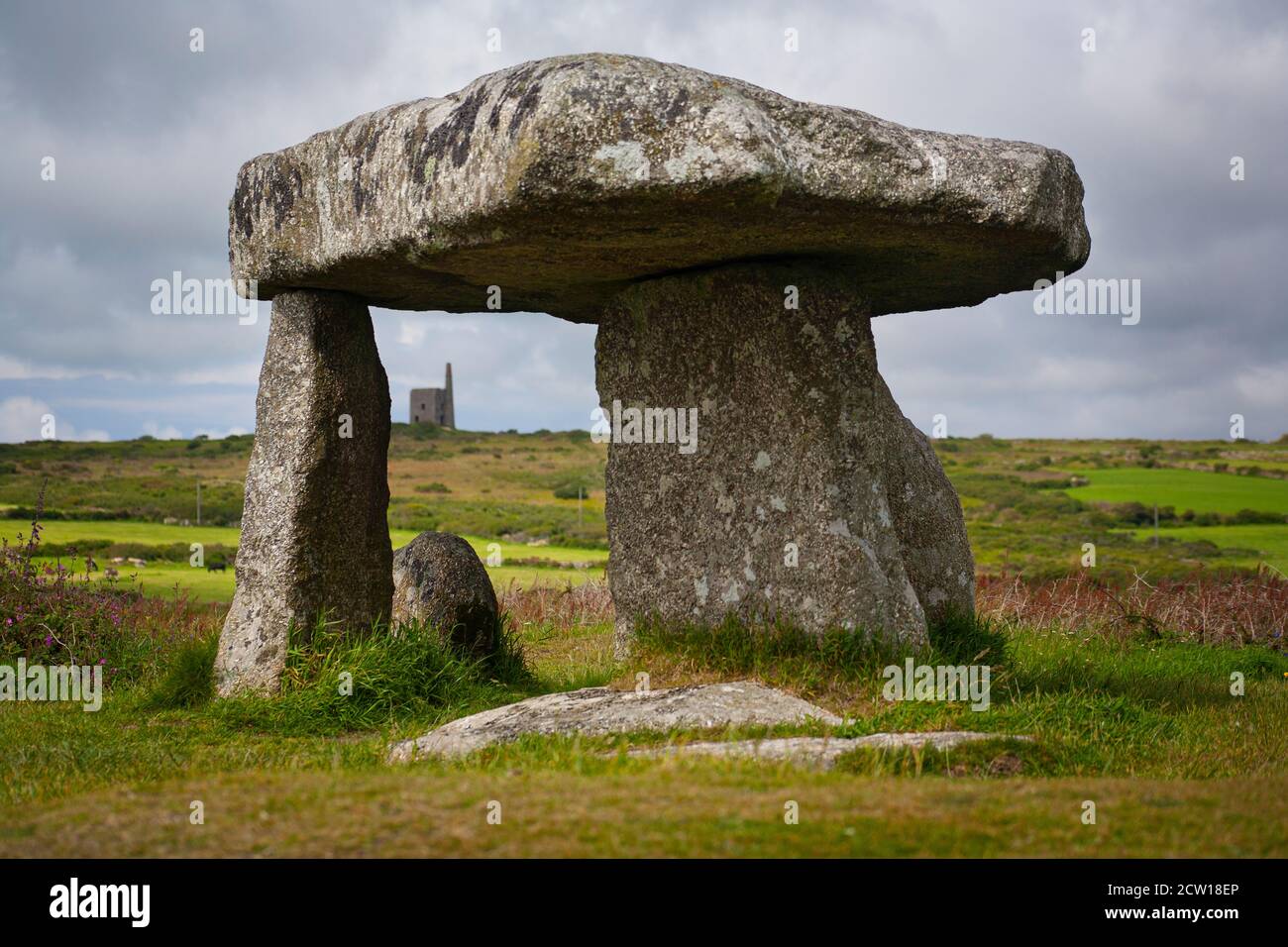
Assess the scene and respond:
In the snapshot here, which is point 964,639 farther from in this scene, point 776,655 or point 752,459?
point 752,459

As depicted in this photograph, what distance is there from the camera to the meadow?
5027 millimetres

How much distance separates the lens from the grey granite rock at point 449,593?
1107cm

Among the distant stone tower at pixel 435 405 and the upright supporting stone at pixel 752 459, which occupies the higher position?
the distant stone tower at pixel 435 405

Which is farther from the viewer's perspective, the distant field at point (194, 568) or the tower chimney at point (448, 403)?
the tower chimney at point (448, 403)

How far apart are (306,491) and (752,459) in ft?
11.9

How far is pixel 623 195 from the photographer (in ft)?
23.9

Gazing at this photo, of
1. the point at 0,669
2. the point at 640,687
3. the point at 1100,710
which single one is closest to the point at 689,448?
the point at 640,687

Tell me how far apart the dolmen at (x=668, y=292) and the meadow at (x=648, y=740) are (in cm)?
58

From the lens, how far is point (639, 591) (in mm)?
9992

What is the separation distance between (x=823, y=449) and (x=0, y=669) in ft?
28.4

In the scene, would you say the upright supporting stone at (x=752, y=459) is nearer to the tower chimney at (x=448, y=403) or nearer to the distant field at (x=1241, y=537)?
the distant field at (x=1241, y=537)

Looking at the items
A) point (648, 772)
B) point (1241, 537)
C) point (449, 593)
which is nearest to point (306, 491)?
point (449, 593)

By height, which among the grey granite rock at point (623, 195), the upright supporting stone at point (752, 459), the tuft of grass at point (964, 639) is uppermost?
the grey granite rock at point (623, 195)

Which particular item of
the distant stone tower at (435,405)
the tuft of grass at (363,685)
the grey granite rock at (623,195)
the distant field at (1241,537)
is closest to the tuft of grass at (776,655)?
the tuft of grass at (363,685)
